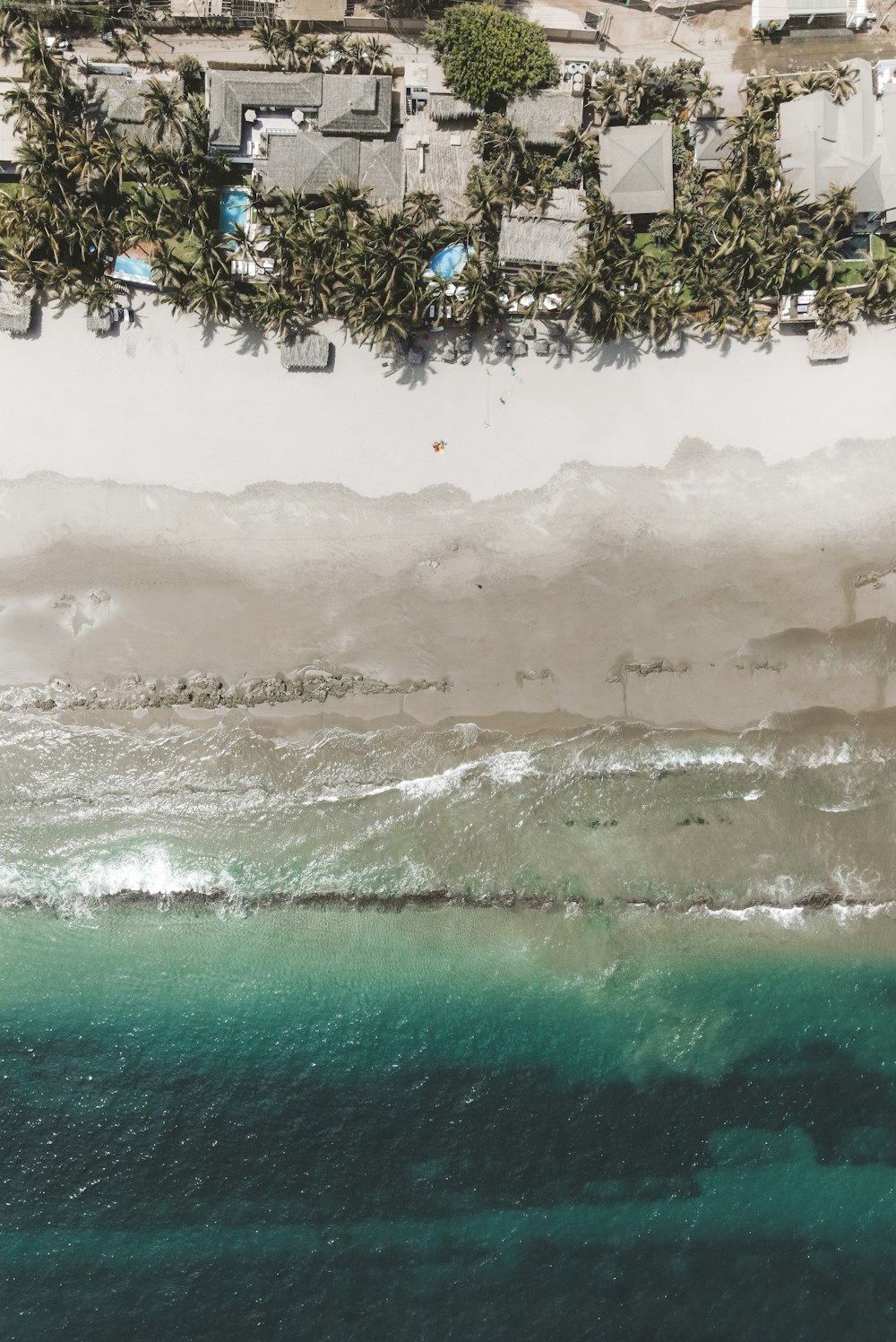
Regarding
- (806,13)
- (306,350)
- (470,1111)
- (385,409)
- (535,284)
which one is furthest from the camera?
(470,1111)

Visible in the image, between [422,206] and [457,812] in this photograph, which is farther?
[457,812]

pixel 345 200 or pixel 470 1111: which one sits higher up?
pixel 345 200

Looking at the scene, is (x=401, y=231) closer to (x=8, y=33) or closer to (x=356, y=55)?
(x=356, y=55)

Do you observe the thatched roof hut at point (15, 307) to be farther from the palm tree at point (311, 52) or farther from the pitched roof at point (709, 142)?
the pitched roof at point (709, 142)

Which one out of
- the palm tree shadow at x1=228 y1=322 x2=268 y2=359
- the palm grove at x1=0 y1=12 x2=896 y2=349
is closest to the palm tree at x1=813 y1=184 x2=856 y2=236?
the palm grove at x1=0 y1=12 x2=896 y2=349

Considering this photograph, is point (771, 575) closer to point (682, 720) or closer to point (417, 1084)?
point (682, 720)

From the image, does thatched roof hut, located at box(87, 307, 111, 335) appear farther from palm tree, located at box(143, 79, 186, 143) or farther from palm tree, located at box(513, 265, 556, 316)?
palm tree, located at box(513, 265, 556, 316)

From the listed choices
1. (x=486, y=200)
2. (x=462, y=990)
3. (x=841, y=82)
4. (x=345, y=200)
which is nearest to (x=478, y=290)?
(x=486, y=200)
